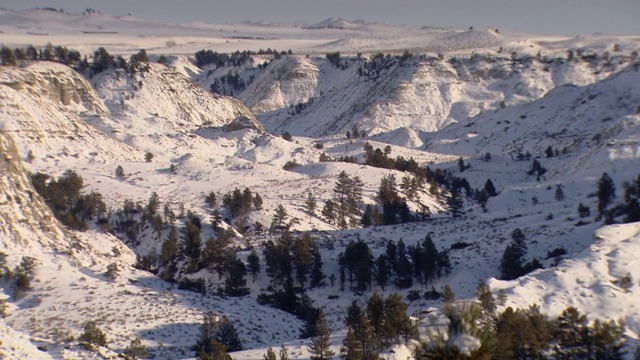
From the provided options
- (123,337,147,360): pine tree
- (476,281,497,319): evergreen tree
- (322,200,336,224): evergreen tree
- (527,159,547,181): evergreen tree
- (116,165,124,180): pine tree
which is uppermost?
(527,159,547,181): evergreen tree

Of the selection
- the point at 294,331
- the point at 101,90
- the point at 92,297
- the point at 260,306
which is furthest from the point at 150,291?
the point at 101,90

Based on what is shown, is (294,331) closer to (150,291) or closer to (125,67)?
(150,291)

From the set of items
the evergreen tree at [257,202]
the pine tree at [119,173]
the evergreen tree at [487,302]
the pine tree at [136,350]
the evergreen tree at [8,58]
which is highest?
the evergreen tree at [8,58]

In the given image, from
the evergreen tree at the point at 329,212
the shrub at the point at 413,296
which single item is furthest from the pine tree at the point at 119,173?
the shrub at the point at 413,296

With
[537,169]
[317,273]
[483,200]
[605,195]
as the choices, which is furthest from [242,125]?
[605,195]

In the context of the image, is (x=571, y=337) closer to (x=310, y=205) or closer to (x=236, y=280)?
(x=236, y=280)

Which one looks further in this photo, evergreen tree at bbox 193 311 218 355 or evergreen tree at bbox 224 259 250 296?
evergreen tree at bbox 224 259 250 296

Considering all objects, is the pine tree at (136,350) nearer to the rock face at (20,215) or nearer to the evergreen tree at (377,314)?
the evergreen tree at (377,314)

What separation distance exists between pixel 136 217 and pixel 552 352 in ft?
191

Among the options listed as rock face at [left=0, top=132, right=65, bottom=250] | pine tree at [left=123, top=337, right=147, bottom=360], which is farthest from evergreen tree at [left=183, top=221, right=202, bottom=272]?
pine tree at [left=123, top=337, right=147, bottom=360]

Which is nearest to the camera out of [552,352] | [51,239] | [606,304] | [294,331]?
[552,352]

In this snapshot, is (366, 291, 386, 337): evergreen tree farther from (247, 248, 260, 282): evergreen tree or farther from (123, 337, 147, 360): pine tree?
(247, 248, 260, 282): evergreen tree

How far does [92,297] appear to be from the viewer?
5428 cm

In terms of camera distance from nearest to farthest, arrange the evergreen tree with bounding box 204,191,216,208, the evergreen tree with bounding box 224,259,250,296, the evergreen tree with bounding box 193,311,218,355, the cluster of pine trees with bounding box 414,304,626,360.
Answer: the cluster of pine trees with bounding box 414,304,626,360 < the evergreen tree with bounding box 193,311,218,355 < the evergreen tree with bounding box 224,259,250,296 < the evergreen tree with bounding box 204,191,216,208
